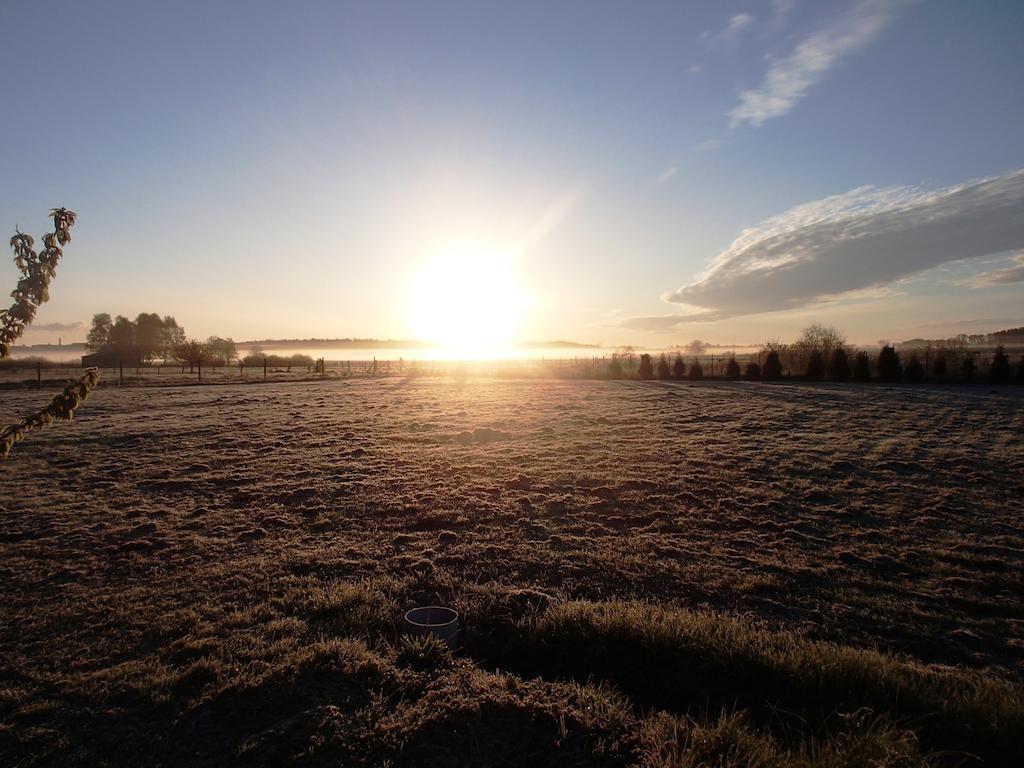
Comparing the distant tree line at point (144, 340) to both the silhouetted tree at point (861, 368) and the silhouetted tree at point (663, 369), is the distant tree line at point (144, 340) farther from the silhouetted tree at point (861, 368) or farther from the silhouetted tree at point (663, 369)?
the silhouetted tree at point (861, 368)

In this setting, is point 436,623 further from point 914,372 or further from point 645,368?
point 914,372

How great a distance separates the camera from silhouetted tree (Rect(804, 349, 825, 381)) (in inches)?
1465

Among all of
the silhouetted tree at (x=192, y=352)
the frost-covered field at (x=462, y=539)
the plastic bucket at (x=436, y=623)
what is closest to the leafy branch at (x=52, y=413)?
the frost-covered field at (x=462, y=539)

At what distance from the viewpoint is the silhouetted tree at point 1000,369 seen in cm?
3294

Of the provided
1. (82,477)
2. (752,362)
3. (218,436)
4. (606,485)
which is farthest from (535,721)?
(752,362)

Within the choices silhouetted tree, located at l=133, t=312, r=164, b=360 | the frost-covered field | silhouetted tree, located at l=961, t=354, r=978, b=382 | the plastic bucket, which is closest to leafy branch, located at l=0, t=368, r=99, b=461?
the frost-covered field

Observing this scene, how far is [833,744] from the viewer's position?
309cm

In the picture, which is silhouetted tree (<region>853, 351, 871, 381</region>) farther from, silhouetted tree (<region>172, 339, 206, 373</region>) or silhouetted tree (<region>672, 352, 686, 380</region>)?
silhouetted tree (<region>172, 339, 206, 373</region>)

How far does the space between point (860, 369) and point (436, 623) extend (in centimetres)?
3939

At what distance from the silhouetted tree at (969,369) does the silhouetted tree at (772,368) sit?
10.7m

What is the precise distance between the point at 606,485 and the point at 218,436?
36.4 feet

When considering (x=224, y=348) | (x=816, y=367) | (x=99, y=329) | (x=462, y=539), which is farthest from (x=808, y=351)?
(x=99, y=329)

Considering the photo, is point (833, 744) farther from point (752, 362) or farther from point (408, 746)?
point (752, 362)

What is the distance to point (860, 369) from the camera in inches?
1404
